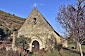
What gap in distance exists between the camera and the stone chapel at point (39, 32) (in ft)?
53.9

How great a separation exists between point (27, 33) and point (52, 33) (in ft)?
14.3

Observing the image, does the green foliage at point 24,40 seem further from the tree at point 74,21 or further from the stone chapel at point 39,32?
the tree at point 74,21

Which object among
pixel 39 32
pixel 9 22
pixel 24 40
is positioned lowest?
pixel 24 40

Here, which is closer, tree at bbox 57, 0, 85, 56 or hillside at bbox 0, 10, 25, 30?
tree at bbox 57, 0, 85, 56

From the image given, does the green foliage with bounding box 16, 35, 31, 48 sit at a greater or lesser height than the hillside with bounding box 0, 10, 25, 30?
lesser

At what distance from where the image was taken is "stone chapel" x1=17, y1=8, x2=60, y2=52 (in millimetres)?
16438

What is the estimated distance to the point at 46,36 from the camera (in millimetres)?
16594

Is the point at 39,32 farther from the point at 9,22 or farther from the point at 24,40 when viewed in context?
the point at 9,22

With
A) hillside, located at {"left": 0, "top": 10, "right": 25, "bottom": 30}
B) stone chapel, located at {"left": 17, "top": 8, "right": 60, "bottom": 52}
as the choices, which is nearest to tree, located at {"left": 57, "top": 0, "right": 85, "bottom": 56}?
stone chapel, located at {"left": 17, "top": 8, "right": 60, "bottom": 52}

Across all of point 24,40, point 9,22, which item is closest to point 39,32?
point 24,40

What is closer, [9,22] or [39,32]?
[39,32]

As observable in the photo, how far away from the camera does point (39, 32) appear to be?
17.1 meters

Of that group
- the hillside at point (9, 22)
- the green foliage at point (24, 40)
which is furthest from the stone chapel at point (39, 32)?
the hillside at point (9, 22)

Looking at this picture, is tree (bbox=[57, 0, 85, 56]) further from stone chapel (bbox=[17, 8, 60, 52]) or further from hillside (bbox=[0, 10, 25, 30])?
hillside (bbox=[0, 10, 25, 30])
